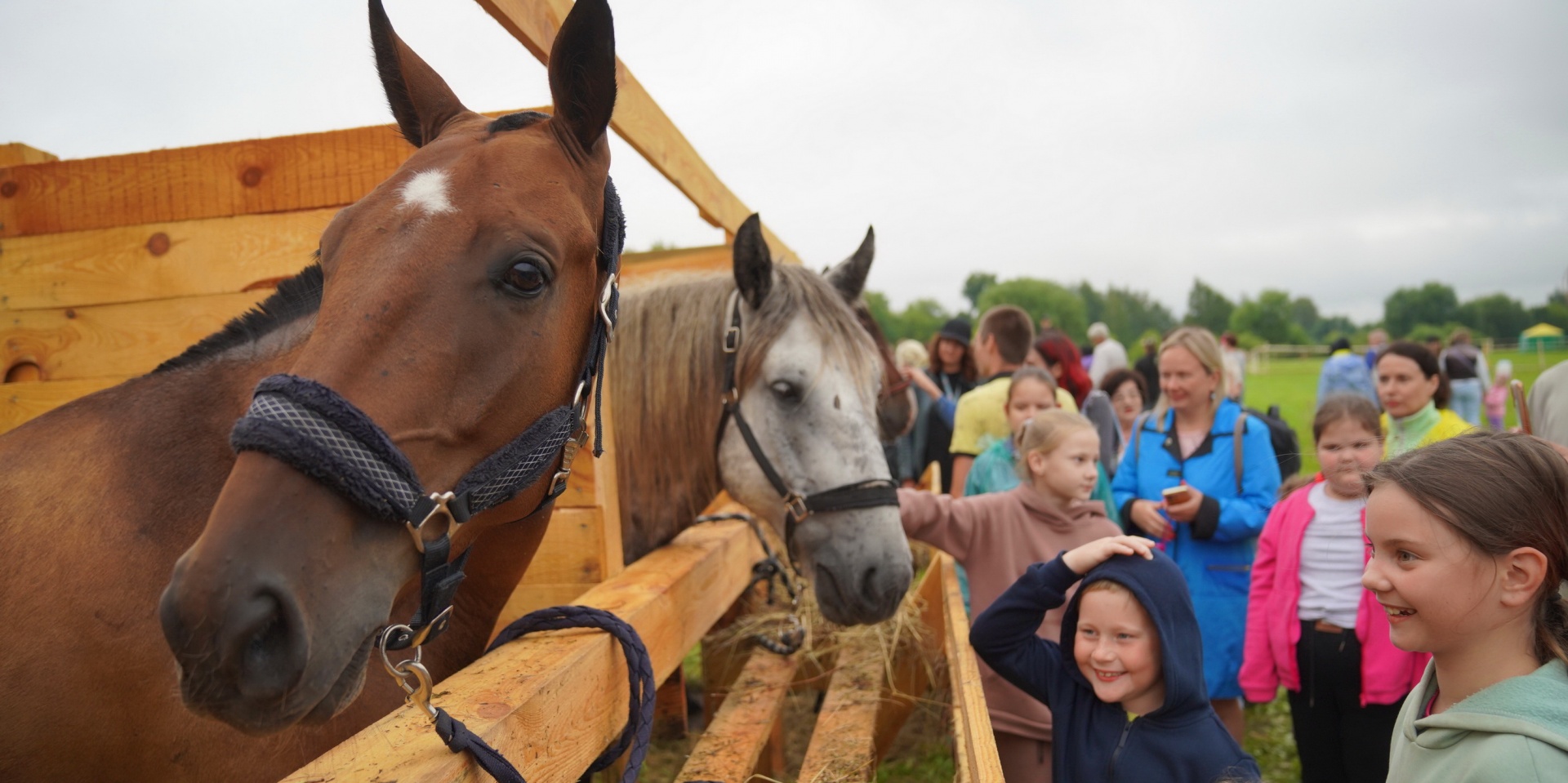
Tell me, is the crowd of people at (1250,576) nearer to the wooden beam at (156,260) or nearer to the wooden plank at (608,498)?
the wooden plank at (608,498)

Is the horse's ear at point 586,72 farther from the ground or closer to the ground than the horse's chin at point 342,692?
farther from the ground

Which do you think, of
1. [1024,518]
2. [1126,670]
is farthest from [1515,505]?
[1024,518]

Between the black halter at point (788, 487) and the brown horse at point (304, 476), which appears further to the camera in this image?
the black halter at point (788, 487)

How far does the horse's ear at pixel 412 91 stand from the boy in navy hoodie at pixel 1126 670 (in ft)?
6.18

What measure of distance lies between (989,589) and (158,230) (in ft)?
9.99

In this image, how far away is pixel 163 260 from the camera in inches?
96.9

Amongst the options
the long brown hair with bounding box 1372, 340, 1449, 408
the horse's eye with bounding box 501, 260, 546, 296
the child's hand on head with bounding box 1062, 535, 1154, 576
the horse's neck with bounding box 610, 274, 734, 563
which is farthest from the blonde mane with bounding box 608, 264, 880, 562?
the long brown hair with bounding box 1372, 340, 1449, 408

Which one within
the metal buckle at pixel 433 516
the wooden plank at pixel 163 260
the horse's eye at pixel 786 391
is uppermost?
the wooden plank at pixel 163 260

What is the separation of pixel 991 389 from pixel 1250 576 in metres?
1.64

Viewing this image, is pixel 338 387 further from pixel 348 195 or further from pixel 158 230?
pixel 158 230

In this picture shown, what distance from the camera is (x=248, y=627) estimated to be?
0.98 m

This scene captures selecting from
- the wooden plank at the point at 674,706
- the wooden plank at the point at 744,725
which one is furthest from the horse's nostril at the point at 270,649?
the wooden plank at the point at 674,706

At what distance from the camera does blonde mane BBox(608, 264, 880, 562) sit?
9.68 feet

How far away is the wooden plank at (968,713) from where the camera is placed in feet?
5.29
